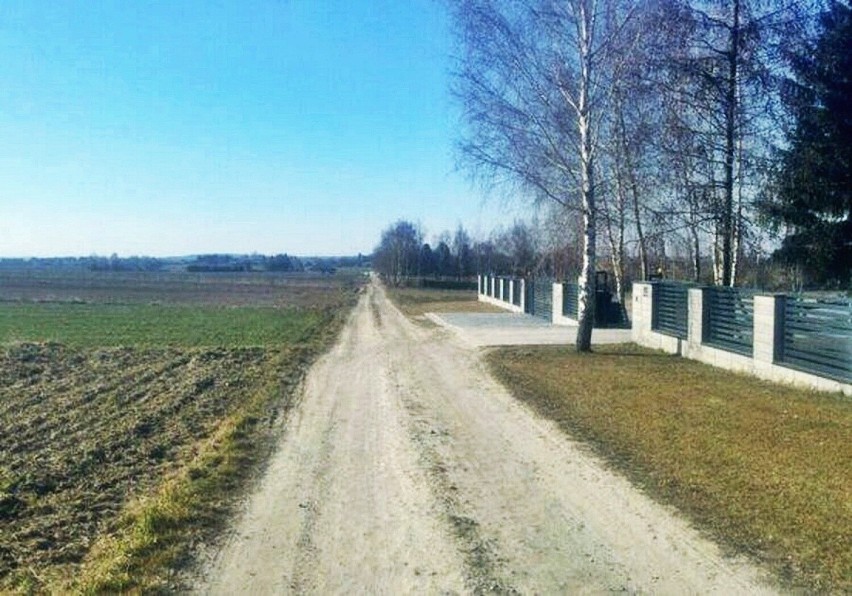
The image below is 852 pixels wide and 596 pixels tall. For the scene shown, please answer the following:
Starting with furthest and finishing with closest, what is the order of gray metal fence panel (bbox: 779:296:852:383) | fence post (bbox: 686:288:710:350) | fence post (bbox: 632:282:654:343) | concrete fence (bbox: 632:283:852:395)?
fence post (bbox: 632:282:654:343) < fence post (bbox: 686:288:710:350) < concrete fence (bbox: 632:283:852:395) < gray metal fence panel (bbox: 779:296:852:383)

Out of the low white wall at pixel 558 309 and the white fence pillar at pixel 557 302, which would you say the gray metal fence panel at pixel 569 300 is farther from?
the white fence pillar at pixel 557 302

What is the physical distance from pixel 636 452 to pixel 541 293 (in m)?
26.8

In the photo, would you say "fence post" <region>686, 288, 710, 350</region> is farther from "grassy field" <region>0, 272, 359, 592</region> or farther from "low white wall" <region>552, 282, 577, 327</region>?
"low white wall" <region>552, 282, 577, 327</region>

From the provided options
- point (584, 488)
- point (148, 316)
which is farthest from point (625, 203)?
point (148, 316)

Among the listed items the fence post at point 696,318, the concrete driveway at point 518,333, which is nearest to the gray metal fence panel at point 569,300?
the concrete driveway at point 518,333

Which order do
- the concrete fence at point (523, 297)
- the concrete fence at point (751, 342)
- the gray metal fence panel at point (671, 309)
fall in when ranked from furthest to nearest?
the concrete fence at point (523, 297) < the gray metal fence panel at point (671, 309) < the concrete fence at point (751, 342)

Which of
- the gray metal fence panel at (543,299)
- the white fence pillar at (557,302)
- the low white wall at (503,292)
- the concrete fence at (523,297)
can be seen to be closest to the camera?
the concrete fence at (523,297)

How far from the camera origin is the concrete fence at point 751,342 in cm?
1233

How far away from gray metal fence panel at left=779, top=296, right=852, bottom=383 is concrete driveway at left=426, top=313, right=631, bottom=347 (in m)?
7.63

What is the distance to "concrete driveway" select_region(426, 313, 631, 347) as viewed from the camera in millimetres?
21188

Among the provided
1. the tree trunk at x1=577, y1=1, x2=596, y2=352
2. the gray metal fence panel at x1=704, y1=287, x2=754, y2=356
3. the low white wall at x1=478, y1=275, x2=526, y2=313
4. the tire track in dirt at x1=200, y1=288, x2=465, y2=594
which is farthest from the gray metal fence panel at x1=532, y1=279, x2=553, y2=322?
the tire track in dirt at x1=200, y1=288, x2=465, y2=594

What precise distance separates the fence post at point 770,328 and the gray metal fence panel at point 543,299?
17800mm

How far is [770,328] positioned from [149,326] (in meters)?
24.2

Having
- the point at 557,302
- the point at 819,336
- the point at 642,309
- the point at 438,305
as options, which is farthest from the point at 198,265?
the point at 819,336
